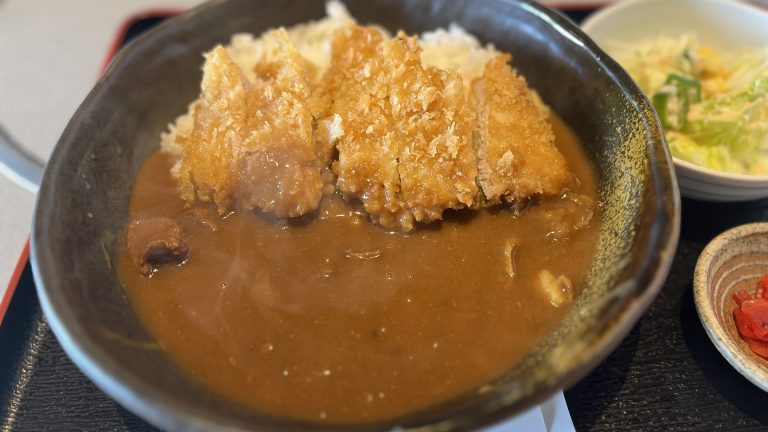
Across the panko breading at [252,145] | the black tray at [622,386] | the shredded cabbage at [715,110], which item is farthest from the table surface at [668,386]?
the panko breading at [252,145]

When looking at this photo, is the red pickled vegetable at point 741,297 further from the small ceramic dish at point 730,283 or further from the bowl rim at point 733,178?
the bowl rim at point 733,178

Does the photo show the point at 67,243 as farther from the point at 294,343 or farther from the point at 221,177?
the point at 294,343

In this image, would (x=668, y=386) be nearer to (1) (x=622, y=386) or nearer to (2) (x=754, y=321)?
(1) (x=622, y=386)

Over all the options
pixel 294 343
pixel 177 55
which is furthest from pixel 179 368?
pixel 177 55

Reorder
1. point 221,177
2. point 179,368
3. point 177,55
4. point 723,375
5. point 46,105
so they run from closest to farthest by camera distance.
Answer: point 179,368 → point 723,375 → point 221,177 → point 177,55 → point 46,105

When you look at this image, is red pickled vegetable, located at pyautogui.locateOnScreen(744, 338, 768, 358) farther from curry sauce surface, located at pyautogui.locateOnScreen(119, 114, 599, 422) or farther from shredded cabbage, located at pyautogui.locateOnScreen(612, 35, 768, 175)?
shredded cabbage, located at pyautogui.locateOnScreen(612, 35, 768, 175)

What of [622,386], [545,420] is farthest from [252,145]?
[622,386]
